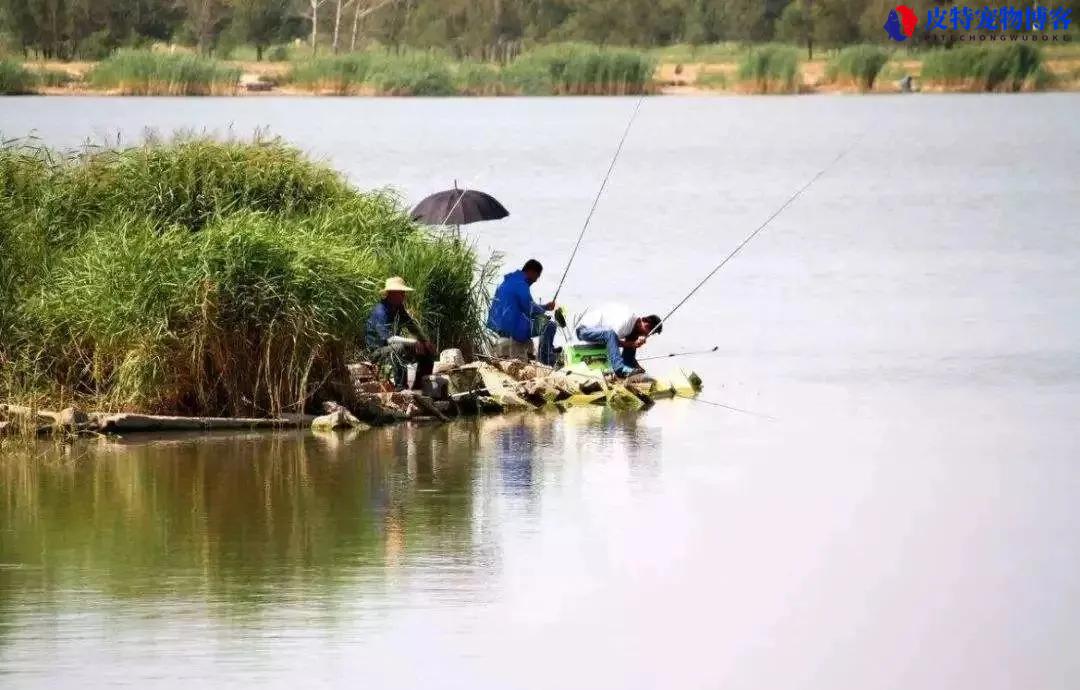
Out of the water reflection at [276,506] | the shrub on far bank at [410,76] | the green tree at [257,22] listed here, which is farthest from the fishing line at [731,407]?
the green tree at [257,22]

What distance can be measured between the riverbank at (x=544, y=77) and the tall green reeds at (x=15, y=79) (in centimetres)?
23

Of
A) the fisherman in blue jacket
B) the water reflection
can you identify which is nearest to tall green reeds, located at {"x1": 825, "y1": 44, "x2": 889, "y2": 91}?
the fisherman in blue jacket

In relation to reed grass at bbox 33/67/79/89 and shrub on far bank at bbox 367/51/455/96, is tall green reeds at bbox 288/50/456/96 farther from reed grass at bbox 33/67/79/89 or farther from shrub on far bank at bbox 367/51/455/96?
reed grass at bbox 33/67/79/89

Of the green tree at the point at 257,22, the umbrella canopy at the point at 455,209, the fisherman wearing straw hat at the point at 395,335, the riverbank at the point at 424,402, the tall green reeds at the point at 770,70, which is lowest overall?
the riverbank at the point at 424,402

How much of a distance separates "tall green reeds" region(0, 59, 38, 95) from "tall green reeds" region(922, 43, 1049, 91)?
24.2 m

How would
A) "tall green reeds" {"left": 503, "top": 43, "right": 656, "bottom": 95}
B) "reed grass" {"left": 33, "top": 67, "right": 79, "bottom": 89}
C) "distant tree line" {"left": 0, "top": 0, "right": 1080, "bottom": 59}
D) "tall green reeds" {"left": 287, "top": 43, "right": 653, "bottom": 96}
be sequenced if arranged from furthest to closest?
"distant tree line" {"left": 0, "top": 0, "right": 1080, "bottom": 59} → "reed grass" {"left": 33, "top": 67, "right": 79, "bottom": 89} → "tall green reeds" {"left": 287, "top": 43, "right": 653, "bottom": 96} → "tall green reeds" {"left": 503, "top": 43, "right": 656, "bottom": 95}

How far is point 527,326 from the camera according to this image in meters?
16.0

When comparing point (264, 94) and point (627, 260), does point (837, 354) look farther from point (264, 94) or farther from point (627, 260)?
point (264, 94)

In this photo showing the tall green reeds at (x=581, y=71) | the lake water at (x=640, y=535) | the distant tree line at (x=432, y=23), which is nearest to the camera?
the lake water at (x=640, y=535)

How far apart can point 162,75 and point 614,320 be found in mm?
47840

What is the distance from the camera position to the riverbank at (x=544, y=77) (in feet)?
211

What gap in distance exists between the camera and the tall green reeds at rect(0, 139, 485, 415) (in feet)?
47.3

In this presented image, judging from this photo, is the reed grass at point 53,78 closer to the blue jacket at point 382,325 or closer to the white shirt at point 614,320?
the white shirt at point 614,320

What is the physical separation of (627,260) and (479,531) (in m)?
17.8
